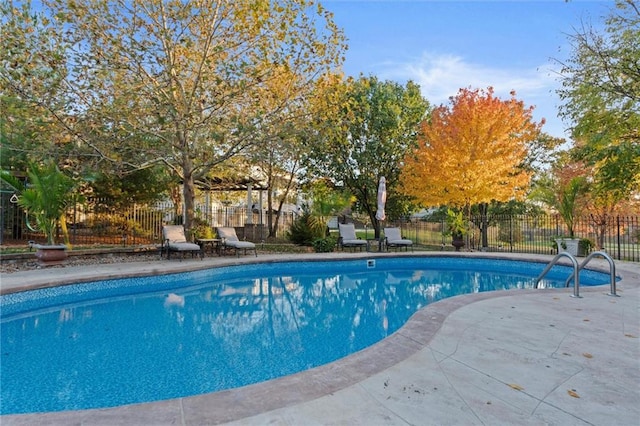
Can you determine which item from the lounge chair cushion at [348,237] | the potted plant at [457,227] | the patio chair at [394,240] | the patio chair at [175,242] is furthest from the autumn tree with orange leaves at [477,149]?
the patio chair at [175,242]

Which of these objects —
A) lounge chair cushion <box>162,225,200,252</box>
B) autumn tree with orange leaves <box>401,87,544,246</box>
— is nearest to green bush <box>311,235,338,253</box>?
lounge chair cushion <box>162,225,200,252</box>

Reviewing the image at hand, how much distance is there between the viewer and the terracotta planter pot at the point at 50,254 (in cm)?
845

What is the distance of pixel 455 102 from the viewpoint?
14.2 m

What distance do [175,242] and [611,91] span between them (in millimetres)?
13234

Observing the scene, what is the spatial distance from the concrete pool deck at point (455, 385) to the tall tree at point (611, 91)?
8.21 meters

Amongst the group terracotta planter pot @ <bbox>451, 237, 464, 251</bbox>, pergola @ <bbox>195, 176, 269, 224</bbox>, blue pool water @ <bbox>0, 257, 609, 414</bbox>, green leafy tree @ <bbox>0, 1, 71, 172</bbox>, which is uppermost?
green leafy tree @ <bbox>0, 1, 71, 172</bbox>

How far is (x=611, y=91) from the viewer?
1016 cm

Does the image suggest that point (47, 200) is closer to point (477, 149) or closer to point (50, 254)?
point (50, 254)

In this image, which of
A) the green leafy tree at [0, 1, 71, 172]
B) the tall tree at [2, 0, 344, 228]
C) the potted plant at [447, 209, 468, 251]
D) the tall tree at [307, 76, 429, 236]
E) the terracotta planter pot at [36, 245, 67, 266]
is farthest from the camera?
the tall tree at [307, 76, 429, 236]

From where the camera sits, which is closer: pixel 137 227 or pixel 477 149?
pixel 477 149

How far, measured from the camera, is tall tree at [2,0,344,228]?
8.62 metres

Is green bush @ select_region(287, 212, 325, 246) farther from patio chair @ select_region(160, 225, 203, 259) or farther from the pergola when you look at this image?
patio chair @ select_region(160, 225, 203, 259)

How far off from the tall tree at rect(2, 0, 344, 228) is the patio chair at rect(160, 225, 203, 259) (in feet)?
6.49

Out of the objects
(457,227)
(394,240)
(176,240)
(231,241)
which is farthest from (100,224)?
(457,227)
